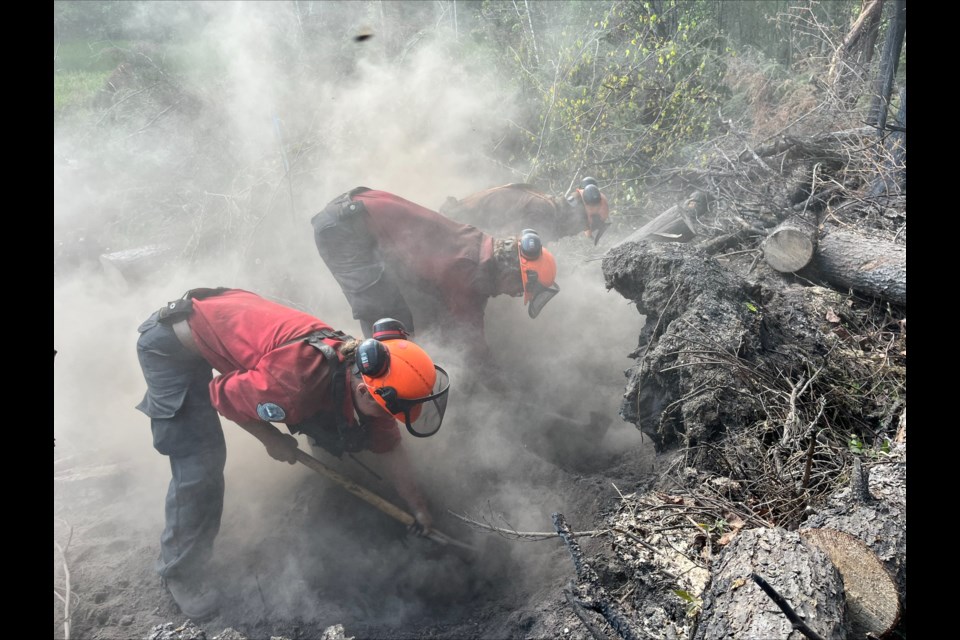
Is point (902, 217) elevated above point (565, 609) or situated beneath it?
elevated above


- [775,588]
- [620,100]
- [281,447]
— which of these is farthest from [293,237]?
[775,588]

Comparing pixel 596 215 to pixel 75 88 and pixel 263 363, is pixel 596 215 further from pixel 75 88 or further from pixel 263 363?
pixel 75 88

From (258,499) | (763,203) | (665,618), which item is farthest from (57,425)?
(763,203)

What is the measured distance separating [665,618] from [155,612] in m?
3.21

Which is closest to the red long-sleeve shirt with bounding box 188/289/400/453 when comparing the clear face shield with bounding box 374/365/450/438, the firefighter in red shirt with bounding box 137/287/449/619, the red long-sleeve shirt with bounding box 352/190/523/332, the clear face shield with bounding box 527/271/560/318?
the firefighter in red shirt with bounding box 137/287/449/619

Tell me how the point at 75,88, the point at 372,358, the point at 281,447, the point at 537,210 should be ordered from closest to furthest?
the point at 372,358 → the point at 281,447 → the point at 537,210 → the point at 75,88

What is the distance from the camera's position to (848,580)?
199cm

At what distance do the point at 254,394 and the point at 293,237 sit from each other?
480 cm

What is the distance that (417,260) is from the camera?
4.56 meters

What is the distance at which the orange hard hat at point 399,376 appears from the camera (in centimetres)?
288

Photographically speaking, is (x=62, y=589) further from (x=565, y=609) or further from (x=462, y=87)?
(x=462, y=87)

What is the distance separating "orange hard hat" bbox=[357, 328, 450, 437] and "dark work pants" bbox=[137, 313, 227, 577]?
1.38 metres

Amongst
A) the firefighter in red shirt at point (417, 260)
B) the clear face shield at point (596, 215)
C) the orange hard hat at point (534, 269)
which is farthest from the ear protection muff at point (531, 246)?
the clear face shield at point (596, 215)

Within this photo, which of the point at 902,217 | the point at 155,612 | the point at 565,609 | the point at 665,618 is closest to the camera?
the point at 665,618
